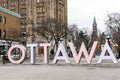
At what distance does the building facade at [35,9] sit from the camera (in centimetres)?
11238

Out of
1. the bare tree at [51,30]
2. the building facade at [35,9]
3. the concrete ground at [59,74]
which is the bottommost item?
the concrete ground at [59,74]

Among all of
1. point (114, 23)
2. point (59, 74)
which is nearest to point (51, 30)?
point (114, 23)

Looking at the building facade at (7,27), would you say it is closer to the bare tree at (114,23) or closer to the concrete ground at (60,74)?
Answer: the bare tree at (114,23)

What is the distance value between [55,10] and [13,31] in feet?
144

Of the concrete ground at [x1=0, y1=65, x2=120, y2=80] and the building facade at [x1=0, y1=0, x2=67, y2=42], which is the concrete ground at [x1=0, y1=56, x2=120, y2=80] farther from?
the building facade at [x1=0, y1=0, x2=67, y2=42]

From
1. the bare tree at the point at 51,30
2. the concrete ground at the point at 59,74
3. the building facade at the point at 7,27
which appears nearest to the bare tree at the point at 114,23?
the bare tree at the point at 51,30

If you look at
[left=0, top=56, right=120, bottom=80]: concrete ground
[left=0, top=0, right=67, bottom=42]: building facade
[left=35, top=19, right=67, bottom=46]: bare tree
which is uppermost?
[left=0, top=0, right=67, bottom=42]: building facade

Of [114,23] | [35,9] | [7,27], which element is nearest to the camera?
[114,23]

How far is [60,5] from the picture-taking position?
11769cm

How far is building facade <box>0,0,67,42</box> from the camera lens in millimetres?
112375

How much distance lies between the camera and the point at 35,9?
11525cm

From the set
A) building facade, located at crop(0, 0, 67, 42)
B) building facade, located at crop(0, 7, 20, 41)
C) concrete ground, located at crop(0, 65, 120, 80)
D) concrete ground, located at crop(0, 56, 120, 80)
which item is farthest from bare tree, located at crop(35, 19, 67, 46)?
building facade, located at crop(0, 0, 67, 42)

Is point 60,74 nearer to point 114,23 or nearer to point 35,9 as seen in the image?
point 114,23

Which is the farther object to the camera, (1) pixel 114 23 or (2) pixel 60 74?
(1) pixel 114 23
